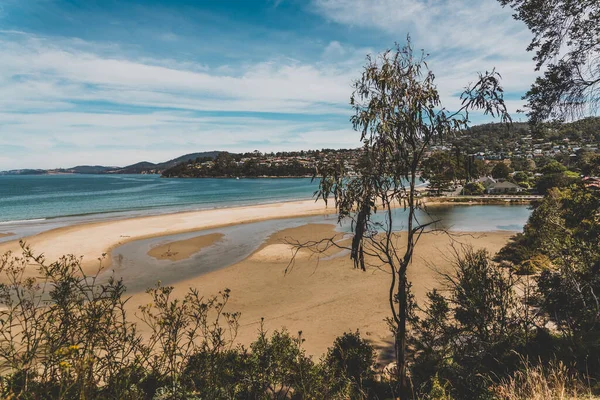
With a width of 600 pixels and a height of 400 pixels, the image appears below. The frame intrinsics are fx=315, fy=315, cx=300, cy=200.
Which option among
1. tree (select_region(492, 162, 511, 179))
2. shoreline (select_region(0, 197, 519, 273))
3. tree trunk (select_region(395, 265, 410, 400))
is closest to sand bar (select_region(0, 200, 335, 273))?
shoreline (select_region(0, 197, 519, 273))

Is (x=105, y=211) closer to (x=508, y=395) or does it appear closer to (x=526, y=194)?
(x=508, y=395)

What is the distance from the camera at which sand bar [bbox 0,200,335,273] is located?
24.7 m

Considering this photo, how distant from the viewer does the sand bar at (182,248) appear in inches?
925

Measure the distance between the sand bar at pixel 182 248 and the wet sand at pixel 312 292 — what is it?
5.17 metres

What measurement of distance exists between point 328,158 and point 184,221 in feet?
116

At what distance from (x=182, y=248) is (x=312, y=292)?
1421cm

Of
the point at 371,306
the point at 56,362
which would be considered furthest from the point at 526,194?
the point at 56,362

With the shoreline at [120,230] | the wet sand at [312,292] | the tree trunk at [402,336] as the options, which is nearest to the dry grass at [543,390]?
the tree trunk at [402,336]

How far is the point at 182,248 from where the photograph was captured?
84.4ft

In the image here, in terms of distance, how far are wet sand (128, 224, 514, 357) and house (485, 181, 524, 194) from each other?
4497 cm

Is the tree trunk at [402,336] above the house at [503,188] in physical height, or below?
above

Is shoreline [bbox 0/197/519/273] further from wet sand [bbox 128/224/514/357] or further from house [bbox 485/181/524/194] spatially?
house [bbox 485/181/524/194]

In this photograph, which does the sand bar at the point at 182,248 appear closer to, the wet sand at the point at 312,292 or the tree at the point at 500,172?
Result: the wet sand at the point at 312,292

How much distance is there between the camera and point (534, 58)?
7480 mm
